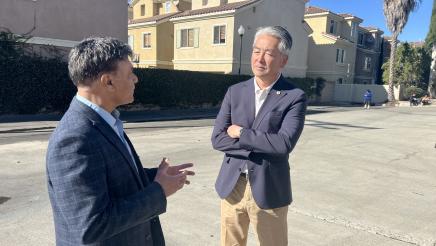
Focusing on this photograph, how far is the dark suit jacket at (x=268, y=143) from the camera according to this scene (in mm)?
2650

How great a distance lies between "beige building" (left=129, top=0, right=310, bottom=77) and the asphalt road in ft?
60.4

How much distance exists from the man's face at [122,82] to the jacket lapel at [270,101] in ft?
3.95

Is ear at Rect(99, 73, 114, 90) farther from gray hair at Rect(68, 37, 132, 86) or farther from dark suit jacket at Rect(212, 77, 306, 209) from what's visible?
dark suit jacket at Rect(212, 77, 306, 209)

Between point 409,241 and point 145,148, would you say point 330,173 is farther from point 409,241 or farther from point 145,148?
point 145,148

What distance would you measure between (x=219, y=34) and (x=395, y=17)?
59.3ft

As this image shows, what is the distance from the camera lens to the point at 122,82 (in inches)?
70.5

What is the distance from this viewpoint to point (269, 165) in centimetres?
273

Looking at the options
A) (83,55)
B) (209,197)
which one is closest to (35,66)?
(209,197)

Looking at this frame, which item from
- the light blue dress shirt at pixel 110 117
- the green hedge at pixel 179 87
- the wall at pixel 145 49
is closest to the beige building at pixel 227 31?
the wall at pixel 145 49

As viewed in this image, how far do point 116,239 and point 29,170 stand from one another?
6.06m

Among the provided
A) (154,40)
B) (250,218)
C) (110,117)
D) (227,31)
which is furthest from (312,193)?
(154,40)

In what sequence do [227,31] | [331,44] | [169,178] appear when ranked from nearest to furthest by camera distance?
1. [169,178]
2. [227,31]
3. [331,44]

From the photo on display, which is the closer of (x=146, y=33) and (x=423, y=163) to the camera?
(x=423, y=163)

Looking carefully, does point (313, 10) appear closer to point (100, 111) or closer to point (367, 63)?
point (367, 63)
